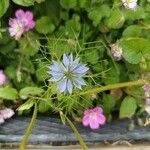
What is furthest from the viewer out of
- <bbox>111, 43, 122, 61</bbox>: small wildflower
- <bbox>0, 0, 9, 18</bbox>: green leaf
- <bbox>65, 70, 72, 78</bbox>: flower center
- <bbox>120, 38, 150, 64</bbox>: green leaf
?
<bbox>111, 43, 122, 61</bbox>: small wildflower

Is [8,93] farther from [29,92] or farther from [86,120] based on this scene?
[86,120]

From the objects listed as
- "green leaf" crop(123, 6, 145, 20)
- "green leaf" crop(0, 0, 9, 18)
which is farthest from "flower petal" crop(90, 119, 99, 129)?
"green leaf" crop(0, 0, 9, 18)

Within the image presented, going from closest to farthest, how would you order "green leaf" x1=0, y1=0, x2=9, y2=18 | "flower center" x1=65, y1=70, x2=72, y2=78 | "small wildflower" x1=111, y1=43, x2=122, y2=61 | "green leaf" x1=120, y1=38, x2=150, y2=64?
"flower center" x1=65, y1=70, x2=72, y2=78 < "green leaf" x1=120, y1=38, x2=150, y2=64 < "green leaf" x1=0, y1=0, x2=9, y2=18 < "small wildflower" x1=111, y1=43, x2=122, y2=61

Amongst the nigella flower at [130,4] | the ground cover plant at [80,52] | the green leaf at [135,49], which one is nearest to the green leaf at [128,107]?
the ground cover plant at [80,52]

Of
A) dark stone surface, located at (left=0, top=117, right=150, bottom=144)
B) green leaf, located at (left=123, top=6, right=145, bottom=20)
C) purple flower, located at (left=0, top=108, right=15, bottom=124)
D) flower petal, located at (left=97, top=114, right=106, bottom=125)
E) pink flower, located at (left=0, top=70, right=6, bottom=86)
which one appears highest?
green leaf, located at (left=123, top=6, right=145, bottom=20)

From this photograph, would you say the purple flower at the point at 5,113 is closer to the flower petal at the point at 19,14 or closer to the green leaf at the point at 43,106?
the green leaf at the point at 43,106

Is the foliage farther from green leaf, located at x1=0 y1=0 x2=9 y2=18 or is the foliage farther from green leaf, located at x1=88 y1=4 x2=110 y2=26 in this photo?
green leaf, located at x1=0 y1=0 x2=9 y2=18
